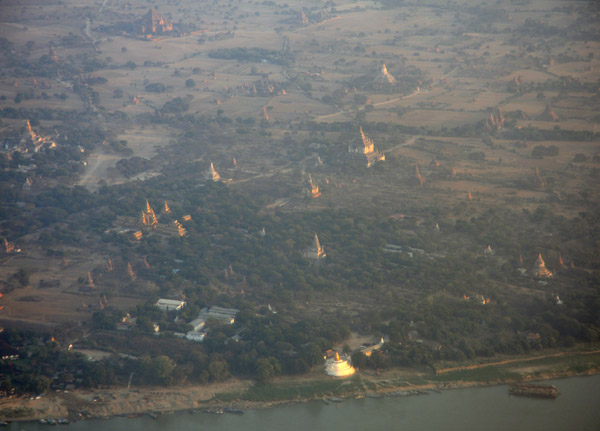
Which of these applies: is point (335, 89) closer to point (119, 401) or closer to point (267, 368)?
point (267, 368)

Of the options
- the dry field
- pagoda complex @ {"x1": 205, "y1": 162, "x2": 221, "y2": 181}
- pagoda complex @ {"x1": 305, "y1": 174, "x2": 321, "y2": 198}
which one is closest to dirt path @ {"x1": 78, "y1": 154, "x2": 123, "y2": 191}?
the dry field

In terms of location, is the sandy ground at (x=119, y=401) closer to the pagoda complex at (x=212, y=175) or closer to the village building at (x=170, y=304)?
the village building at (x=170, y=304)

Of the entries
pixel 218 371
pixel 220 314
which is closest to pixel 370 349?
pixel 218 371

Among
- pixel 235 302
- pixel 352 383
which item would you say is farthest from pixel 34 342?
pixel 352 383

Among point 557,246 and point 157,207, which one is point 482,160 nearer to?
point 557,246

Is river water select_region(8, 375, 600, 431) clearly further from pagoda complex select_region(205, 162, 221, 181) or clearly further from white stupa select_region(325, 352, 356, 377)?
pagoda complex select_region(205, 162, 221, 181)

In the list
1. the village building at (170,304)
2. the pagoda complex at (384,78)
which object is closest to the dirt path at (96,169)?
the village building at (170,304)
